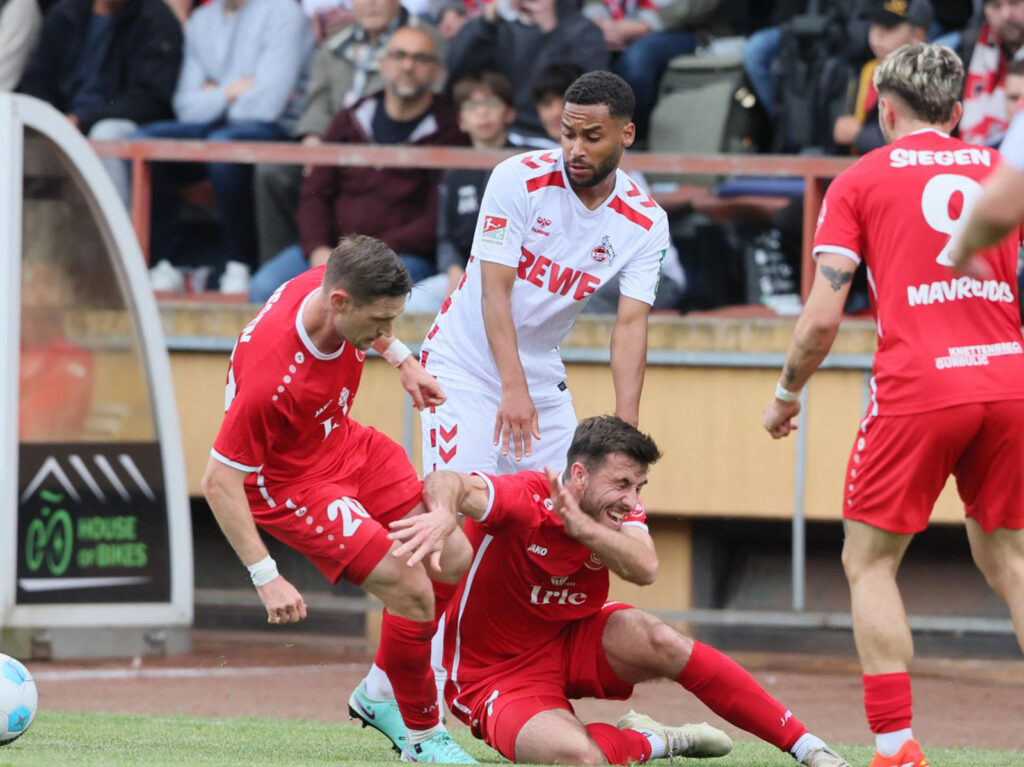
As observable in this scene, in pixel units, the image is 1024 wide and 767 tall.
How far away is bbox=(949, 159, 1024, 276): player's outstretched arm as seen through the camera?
3.68 metres

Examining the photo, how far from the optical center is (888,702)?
509 cm

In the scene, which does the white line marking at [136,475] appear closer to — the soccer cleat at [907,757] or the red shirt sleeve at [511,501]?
the red shirt sleeve at [511,501]

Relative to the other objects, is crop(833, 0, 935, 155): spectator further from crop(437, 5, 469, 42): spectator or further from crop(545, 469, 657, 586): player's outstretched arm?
crop(545, 469, 657, 586): player's outstretched arm

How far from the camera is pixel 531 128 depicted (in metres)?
10.4

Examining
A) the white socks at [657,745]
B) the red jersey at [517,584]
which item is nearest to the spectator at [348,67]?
the red jersey at [517,584]

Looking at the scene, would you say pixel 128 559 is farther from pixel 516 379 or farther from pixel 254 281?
pixel 516 379

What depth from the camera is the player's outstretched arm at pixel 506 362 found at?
6277 millimetres

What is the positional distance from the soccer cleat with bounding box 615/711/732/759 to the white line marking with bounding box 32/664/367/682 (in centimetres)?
378

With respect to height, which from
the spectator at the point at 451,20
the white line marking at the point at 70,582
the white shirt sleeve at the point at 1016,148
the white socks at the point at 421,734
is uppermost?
the spectator at the point at 451,20

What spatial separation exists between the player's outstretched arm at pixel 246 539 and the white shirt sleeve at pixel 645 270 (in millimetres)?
1784

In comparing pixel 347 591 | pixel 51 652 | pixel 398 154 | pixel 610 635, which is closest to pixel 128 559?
pixel 51 652

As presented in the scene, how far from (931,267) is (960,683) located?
475cm

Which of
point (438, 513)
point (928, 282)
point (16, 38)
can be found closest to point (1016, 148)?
point (928, 282)

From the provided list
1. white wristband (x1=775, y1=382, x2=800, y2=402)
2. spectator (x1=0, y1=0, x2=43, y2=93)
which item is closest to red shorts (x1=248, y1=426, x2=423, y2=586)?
white wristband (x1=775, y1=382, x2=800, y2=402)
